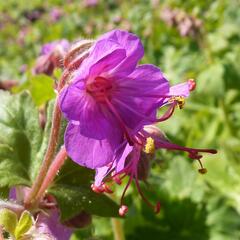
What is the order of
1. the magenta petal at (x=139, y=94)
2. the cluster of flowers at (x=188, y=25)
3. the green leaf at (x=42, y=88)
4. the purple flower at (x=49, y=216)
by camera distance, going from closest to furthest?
the magenta petal at (x=139, y=94) → the purple flower at (x=49, y=216) → the green leaf at (x=42, y=88) → the cluster of flowers at (x=188, y=25)

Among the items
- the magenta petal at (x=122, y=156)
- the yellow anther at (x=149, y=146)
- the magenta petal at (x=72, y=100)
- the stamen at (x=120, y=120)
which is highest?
the magenta petal at (x=72, y=100)

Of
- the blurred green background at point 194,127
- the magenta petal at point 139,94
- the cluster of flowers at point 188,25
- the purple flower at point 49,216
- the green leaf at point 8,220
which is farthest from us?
the cluster of flowers at point 188,25

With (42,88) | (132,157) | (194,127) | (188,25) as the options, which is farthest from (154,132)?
(188,25)

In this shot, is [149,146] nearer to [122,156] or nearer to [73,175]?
[122,156]

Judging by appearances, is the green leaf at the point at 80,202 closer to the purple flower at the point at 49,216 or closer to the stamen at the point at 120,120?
the purple flower at the point at 49,216

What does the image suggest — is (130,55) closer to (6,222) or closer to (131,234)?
(6,222)

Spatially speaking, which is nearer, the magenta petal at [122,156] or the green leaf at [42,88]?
the magenta petal at [122,156]

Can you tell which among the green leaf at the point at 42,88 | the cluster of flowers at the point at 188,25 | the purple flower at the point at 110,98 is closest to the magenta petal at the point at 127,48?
the purple flower at the point at 110,98

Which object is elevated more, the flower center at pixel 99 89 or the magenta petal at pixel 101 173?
the flower center at pixel 99 89
